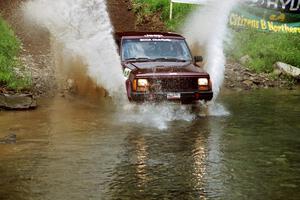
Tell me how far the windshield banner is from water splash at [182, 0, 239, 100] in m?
0.54

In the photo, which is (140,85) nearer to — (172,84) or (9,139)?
(172,84)

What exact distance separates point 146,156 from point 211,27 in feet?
42.3

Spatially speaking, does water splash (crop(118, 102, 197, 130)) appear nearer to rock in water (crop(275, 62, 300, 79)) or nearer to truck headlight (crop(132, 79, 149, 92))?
truck headlight (crop(132, 79, 149, 92))

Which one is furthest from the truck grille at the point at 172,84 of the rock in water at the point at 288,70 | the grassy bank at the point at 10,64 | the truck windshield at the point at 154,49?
the rock in water at the point at 288,70

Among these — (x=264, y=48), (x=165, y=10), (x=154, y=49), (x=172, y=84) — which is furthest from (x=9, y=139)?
(x=165, y=10)

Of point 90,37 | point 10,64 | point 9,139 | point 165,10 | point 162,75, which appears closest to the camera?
point 9,139

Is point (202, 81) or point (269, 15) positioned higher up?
point (269, 15)

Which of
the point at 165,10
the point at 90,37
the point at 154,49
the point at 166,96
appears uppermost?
the point at 165,10

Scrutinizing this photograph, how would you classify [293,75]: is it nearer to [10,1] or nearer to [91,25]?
[91,25]

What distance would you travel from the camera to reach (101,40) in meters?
14.1

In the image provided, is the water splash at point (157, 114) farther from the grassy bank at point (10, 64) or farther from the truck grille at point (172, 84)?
the grassy bank at point (10, 64)

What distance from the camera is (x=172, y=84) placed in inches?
419

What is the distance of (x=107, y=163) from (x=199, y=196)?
1821 millimetres

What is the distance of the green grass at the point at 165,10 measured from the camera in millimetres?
21547
